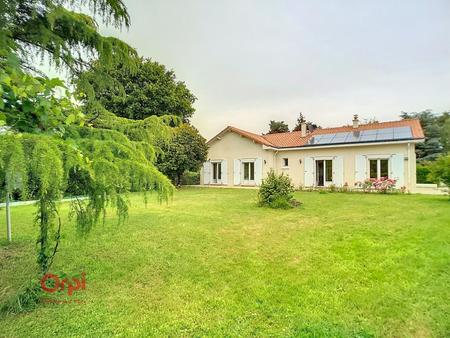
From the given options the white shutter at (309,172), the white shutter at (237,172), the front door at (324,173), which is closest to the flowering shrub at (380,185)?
the front door at (324,173)

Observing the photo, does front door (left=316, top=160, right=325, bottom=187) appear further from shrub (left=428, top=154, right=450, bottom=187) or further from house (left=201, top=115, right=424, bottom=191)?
shrub (left=428, top=154, right=450, bottom=187)

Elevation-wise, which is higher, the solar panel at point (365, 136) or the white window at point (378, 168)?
the solar panel at point (365, 136)

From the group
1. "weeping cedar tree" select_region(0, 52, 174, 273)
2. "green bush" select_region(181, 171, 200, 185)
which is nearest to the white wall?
"green bush" select_region(181, 171, 200, 185)

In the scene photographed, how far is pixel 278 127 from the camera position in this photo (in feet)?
124

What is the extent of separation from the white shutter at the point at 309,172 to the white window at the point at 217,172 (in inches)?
271

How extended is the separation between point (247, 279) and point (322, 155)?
49.5 feet

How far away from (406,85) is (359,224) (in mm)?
14137

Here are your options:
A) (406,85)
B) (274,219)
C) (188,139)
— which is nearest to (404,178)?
(406,85)

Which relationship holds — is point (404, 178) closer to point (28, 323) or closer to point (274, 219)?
point (274, 219)

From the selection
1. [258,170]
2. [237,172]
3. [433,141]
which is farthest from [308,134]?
[433,141]

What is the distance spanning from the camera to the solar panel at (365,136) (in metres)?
14.9

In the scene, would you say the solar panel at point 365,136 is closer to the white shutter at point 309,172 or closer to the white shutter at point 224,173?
the white shutter at point 309,172

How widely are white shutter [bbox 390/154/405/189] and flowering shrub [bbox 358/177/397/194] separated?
1.11ft

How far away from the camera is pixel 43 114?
190cm
